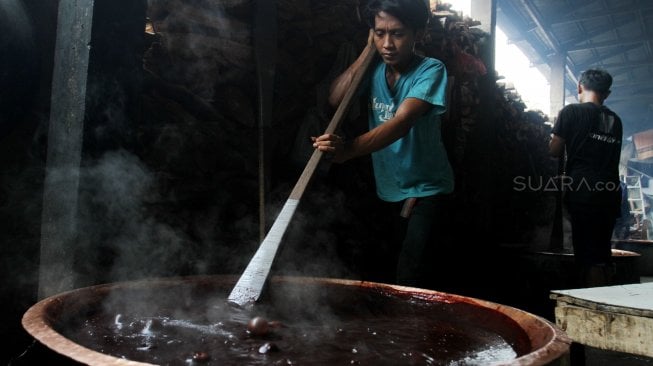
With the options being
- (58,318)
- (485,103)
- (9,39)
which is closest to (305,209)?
(9,39)

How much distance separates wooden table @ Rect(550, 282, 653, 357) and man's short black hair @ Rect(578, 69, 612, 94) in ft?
10.3

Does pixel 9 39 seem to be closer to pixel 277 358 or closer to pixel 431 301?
pixel 277 358

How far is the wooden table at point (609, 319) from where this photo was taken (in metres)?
1.85

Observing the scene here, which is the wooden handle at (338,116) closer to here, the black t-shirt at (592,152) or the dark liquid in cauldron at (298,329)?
the dark liquid in cauldron at (298,329)

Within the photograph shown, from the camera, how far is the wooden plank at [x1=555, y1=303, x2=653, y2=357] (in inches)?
72.6

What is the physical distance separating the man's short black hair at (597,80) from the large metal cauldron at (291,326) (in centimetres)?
384

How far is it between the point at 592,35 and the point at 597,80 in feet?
35.5

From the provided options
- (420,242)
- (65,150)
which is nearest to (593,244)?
(420,242)

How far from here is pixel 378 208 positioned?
4.48 metres

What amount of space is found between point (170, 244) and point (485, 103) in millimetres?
5109

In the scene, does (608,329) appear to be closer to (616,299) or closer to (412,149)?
(616,299)

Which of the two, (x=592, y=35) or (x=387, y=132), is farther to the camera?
(x=592, y=35)

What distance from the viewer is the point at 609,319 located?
193 centimetres

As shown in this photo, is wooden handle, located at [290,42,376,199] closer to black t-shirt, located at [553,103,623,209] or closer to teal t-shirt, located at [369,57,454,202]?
teal t-shirt, located at [369,57,454,202]
